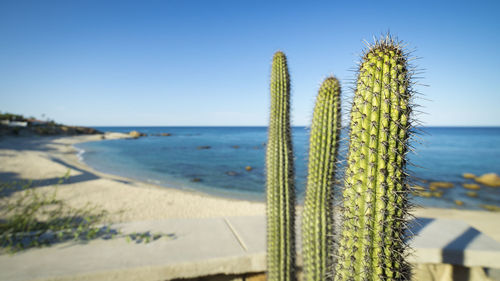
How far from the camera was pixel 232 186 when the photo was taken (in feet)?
60.4

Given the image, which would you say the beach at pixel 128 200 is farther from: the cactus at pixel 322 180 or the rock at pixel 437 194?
the rock at pixel 437 194

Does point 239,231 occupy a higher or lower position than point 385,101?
lower

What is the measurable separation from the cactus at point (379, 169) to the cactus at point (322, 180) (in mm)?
1358

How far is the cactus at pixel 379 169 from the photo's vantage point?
1.29 metres

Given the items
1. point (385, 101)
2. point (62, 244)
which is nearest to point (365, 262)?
point (385, 101)

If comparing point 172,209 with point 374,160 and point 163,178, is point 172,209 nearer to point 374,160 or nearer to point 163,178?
point 163,178

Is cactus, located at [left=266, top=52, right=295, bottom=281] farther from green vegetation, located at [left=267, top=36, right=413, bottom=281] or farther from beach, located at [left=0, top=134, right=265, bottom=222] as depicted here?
beach, located at [left=0, top=134, right=265, bottom=222]

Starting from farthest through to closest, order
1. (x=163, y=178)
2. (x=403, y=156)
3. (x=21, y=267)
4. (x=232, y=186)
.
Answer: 1. (x=163, y=178)
2. (x=232, y=186)
3. (x=21, y=267)
4. (x=403, y=156)

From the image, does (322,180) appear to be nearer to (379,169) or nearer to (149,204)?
(379,169)

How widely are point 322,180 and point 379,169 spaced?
1540 mm

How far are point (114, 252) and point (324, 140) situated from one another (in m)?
2.80

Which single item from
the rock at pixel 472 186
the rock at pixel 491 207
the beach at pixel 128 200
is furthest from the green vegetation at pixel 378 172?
the rock at pixel 472 186

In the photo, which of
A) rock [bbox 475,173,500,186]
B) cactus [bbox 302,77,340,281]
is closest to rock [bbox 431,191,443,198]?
rock [bbox 475,173,500,186]

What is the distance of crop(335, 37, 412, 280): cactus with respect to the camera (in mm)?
1293
